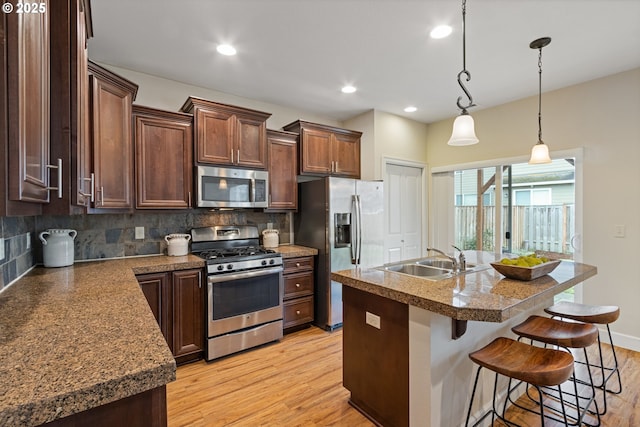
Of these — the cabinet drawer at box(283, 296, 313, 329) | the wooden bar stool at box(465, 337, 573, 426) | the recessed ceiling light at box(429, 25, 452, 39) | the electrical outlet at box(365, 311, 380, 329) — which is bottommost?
the cabinet drawer at box(283, 296, 313, 329)

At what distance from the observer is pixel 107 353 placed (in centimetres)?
91

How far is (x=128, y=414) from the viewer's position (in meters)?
0.83

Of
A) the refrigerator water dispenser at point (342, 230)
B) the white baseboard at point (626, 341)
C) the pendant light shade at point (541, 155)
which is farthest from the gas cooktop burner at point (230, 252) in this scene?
the white baseboard at point (626, 341)

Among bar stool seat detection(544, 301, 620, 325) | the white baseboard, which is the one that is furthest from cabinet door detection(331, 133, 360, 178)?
the white baseboard

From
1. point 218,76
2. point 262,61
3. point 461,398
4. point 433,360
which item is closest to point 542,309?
point 461,398

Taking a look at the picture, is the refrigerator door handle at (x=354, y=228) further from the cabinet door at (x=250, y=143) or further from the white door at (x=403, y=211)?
the cabinet door at (x=250, y=143)

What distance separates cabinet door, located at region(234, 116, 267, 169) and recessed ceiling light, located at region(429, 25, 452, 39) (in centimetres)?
188

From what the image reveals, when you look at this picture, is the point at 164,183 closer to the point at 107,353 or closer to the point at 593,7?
the point at 107,353

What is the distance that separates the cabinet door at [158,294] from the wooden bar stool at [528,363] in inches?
92.2

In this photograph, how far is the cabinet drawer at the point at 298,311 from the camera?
11.0 feet

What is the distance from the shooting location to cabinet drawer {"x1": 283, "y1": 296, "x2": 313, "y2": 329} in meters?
3.36

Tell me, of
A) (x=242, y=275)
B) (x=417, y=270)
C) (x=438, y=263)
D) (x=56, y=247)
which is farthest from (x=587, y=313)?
(x=56, y=247)

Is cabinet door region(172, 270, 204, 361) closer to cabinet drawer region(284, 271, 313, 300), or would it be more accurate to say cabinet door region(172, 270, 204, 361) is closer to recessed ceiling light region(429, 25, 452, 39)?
cabinet drawer region(284, 271, 313, 300)

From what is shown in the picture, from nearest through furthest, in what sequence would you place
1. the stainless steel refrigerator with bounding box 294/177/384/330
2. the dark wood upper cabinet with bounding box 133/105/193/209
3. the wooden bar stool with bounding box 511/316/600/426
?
the wooden bar stool with bounding box 511/316/600/426, the dark wood upper cabinet with bounding box 133/105/193/209, the stainless steel refrigerator with bounding box 294/177/384/330
